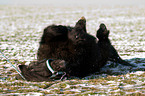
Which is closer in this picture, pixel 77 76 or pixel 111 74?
pixel 77 76

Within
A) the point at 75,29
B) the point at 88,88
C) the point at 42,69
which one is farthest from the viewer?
the point at 75,29

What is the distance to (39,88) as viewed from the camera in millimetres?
3512

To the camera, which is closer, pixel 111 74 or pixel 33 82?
pixel 33 82

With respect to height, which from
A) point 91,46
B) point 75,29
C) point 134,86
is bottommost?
point 134,86

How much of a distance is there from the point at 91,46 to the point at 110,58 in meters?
1.15

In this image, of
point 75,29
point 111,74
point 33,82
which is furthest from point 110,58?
point 33,82

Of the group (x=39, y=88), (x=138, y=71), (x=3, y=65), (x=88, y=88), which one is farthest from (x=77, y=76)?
(x=3, y=65)

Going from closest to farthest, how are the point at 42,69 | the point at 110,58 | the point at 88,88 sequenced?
the point at 88,88
the point at 42,69
the point at 110,58

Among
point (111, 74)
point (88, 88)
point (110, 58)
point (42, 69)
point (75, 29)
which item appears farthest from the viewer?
point (110, 58)

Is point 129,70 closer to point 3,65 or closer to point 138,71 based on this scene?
point 138,71

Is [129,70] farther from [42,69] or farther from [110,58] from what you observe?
[42,69]

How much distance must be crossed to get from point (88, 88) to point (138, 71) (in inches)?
65.5

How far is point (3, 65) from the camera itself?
5555mm

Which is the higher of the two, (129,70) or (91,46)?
(91,46)
